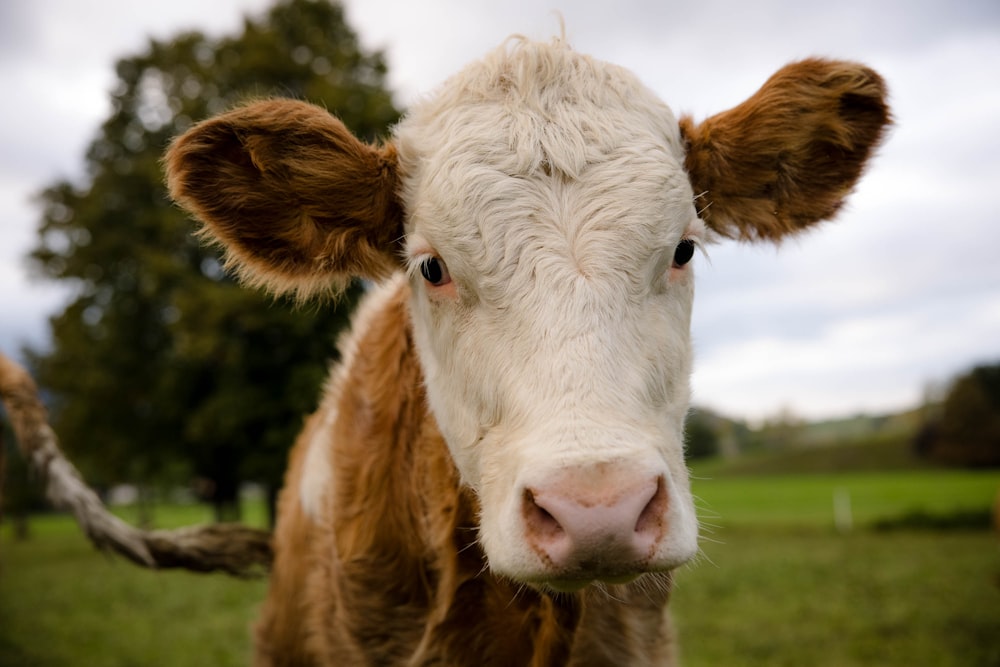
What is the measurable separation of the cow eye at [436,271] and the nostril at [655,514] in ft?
3.09

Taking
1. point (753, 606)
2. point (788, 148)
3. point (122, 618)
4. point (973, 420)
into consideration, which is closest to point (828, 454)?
point (973, 420)

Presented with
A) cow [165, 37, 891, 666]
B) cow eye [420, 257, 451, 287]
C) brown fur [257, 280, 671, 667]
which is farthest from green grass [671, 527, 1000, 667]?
cow eye [420, 257, 451, 287]

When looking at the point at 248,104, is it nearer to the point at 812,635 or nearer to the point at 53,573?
the point at 812,635

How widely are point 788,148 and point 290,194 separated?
178 centimetres

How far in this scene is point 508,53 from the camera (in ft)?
8.93

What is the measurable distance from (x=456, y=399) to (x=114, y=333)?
19.6 m

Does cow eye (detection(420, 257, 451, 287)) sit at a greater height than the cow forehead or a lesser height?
lesser

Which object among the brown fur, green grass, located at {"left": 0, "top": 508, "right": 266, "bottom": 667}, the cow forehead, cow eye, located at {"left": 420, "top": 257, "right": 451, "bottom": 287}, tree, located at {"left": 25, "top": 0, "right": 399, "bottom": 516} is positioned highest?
tree, located at {"left": 25, "top": 0, "right": 399, "bottom": 516}

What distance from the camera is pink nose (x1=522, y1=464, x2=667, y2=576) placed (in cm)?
166

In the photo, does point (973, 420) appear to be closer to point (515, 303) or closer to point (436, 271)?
point (436, 271)

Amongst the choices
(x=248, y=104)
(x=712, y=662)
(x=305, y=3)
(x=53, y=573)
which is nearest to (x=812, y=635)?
A: (x=712, y=662)

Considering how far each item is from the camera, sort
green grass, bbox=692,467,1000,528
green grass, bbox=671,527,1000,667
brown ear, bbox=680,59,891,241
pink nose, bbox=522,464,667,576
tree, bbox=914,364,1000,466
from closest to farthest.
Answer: pink nose, bbox=522,464,667,576 < brown ear, bbox=680,59,891,241 < green grass, bbox=671,527,1000,667 < green grass, bbox=692,467,1000,528 < tree, bbox=914,364,1000,466

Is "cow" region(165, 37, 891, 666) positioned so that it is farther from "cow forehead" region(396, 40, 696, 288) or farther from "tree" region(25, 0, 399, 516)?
"tree" region(25, 0, 399, 516)

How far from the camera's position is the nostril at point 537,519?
177 cm
